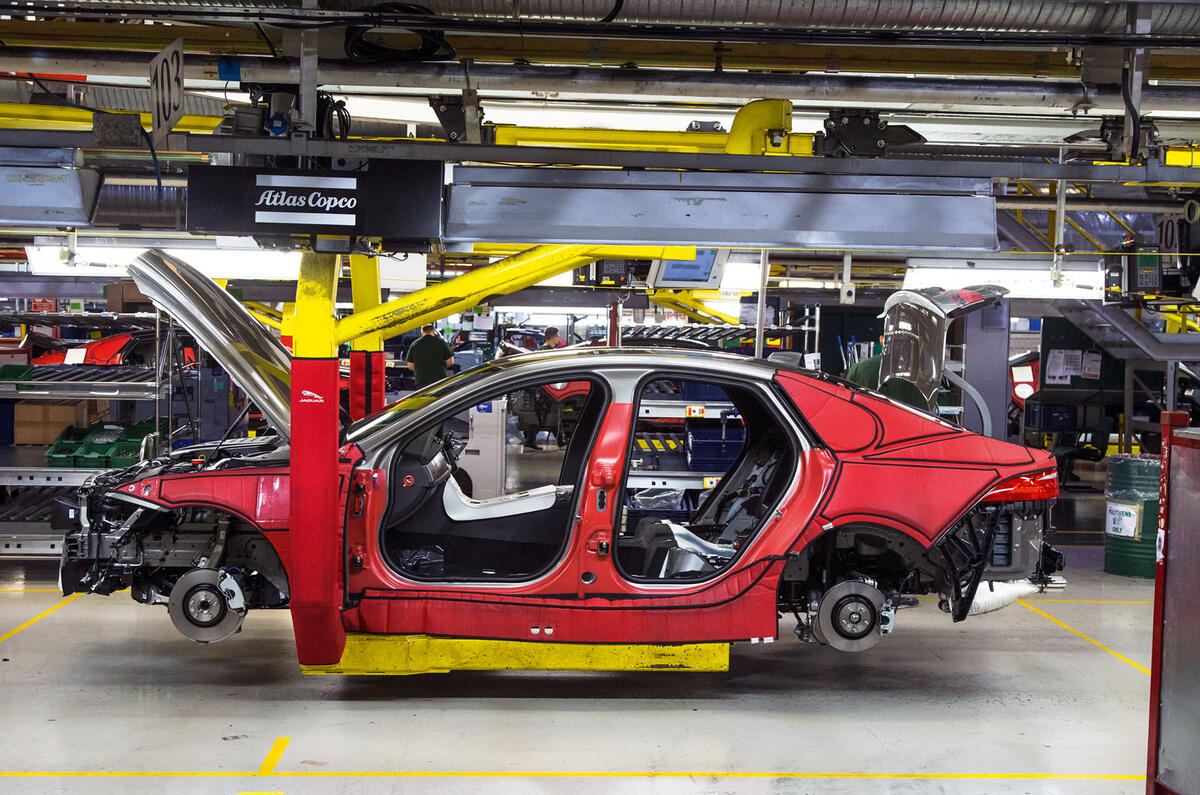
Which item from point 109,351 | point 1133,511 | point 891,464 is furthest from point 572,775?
point 109,351

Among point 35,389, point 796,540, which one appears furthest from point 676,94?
point 35,389

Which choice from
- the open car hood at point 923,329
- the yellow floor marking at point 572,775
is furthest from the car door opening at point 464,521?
the open car hood at point 923,329

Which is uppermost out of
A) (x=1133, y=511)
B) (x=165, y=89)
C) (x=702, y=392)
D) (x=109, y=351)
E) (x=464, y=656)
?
(x=165, y=89)

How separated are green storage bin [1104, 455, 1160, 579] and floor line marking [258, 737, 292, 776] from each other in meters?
6.41

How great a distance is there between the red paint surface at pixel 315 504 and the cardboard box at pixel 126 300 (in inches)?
199

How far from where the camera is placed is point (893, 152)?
5.38 m

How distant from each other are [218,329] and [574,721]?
245 centimetres

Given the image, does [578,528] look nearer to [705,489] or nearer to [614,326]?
[705,489]

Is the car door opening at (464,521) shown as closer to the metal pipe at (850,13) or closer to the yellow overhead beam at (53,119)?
the metal pipe at (850,13)

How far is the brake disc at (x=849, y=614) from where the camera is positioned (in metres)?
4.83

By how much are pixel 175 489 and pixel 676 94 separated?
3.09 metres

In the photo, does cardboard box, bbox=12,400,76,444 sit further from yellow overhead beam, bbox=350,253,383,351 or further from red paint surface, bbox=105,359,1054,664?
red paint surface, bbox=105,359,1054,664

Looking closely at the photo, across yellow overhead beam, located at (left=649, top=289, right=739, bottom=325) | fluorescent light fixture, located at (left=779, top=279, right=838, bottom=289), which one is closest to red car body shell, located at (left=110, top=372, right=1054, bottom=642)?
yellow overhead beam, located at (left=649, top=289, right=739, bottom=325)

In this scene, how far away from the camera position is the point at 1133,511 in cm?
787
